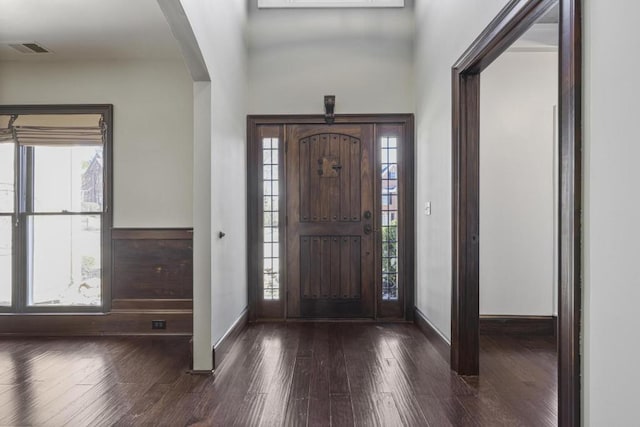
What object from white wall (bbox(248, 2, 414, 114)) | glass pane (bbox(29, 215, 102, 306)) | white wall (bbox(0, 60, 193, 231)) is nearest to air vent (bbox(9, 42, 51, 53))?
white wall (bbox(0, 60, 193, 231))

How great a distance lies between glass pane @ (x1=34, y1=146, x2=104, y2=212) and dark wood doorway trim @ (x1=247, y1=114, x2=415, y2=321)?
1385 millimetres

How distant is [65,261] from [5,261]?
538 millimetres

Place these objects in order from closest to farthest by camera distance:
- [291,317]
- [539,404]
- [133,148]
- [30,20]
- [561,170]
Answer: [561,170] → [539,404] → [30,20] → [133,148] → [291,317]

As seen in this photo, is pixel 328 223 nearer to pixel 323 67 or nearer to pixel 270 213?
pixel 270 213

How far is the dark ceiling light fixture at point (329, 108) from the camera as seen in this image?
13.6 ft

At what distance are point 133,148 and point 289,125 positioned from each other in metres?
1.48

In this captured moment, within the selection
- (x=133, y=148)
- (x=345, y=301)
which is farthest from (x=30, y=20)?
(x=345, y=301)

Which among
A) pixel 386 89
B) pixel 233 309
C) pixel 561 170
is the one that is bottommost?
pixel 233 309

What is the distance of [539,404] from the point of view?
2326 mm

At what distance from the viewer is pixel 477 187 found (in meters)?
2.76

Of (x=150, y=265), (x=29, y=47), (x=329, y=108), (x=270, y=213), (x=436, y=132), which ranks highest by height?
(x=29, y=47)

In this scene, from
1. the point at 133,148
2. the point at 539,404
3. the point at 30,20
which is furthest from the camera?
the point at 133,148

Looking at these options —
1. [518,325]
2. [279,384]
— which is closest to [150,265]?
[279,384]

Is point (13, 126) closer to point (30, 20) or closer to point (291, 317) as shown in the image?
point (30, 20)
